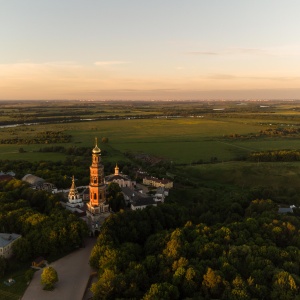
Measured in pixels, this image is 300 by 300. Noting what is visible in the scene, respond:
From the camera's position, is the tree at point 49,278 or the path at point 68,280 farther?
the tree at point 49,278

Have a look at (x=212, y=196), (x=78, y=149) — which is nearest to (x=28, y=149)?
(x=78, y=149)

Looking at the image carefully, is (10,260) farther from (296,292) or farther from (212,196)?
(212,196)

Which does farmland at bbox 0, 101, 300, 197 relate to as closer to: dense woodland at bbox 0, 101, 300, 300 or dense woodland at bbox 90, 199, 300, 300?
dense woodland at bbox 0, 101, 300, 300

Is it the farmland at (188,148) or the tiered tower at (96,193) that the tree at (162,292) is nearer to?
the tiered tower at (96,193)

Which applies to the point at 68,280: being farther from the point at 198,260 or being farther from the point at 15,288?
the point at 198,260

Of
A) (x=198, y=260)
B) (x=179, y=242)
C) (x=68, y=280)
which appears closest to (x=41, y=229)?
(x=68, y=280)

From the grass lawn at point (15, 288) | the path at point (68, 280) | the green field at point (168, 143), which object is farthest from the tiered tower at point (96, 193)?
the green field at point (168, 143)
